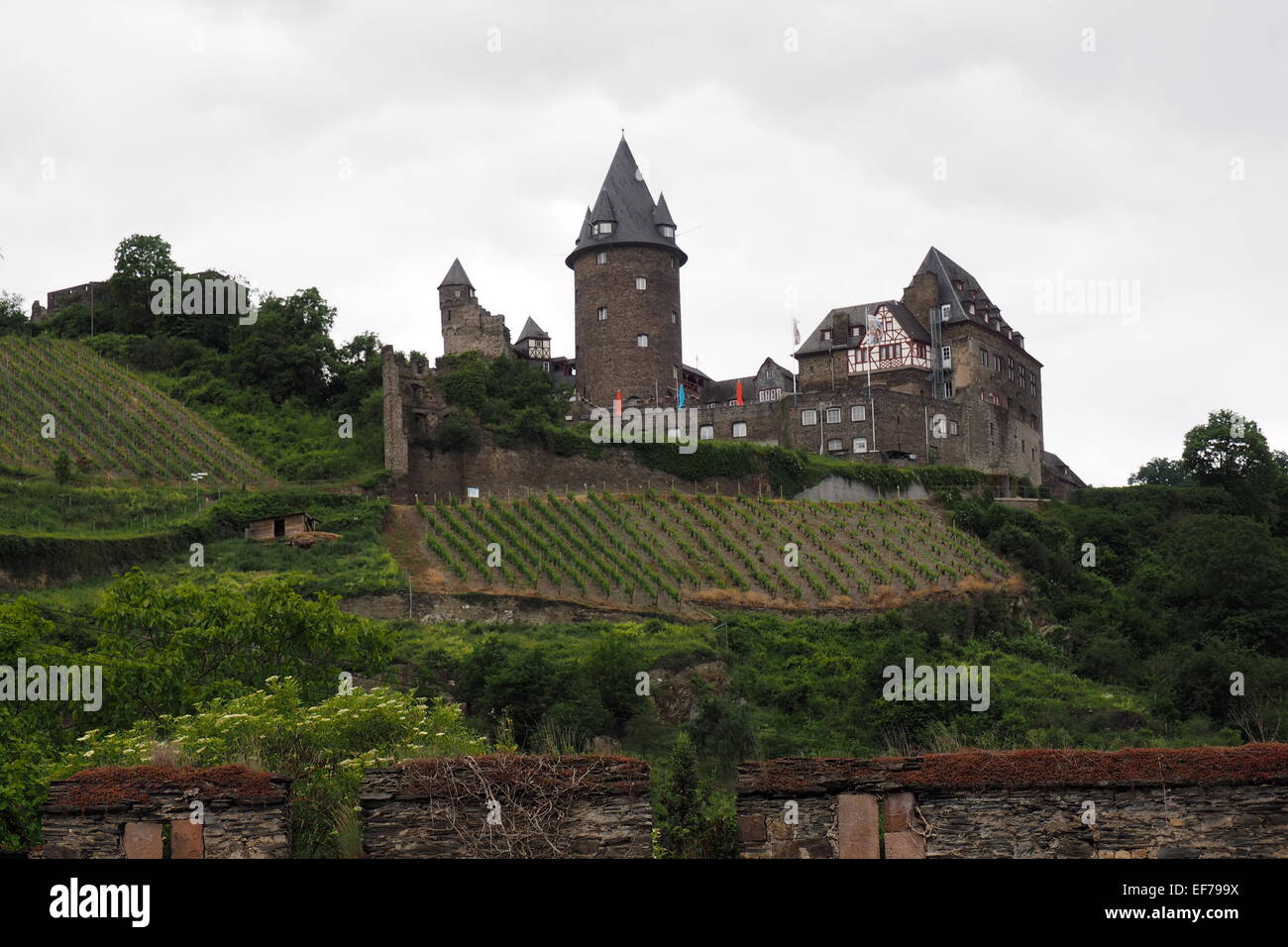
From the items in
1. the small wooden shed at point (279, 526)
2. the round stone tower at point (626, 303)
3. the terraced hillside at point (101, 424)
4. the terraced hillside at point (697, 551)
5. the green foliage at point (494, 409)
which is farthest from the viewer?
the round stone tower at point (626, 303)

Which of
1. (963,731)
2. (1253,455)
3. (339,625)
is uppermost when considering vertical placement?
(1253,455)

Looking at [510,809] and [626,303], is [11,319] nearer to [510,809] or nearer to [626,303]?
[626,303]

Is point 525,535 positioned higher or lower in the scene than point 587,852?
higher

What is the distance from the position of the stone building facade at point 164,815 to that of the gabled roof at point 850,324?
63.6 m

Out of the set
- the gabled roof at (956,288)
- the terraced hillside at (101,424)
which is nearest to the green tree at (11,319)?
the terraced hillside at (101,424)

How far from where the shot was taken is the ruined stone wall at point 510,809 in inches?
573

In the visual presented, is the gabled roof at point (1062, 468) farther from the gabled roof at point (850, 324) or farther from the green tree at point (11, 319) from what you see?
the green tree at point (11, 319)

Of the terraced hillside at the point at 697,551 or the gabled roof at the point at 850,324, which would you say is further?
the gabled roof at the point at 850,324
